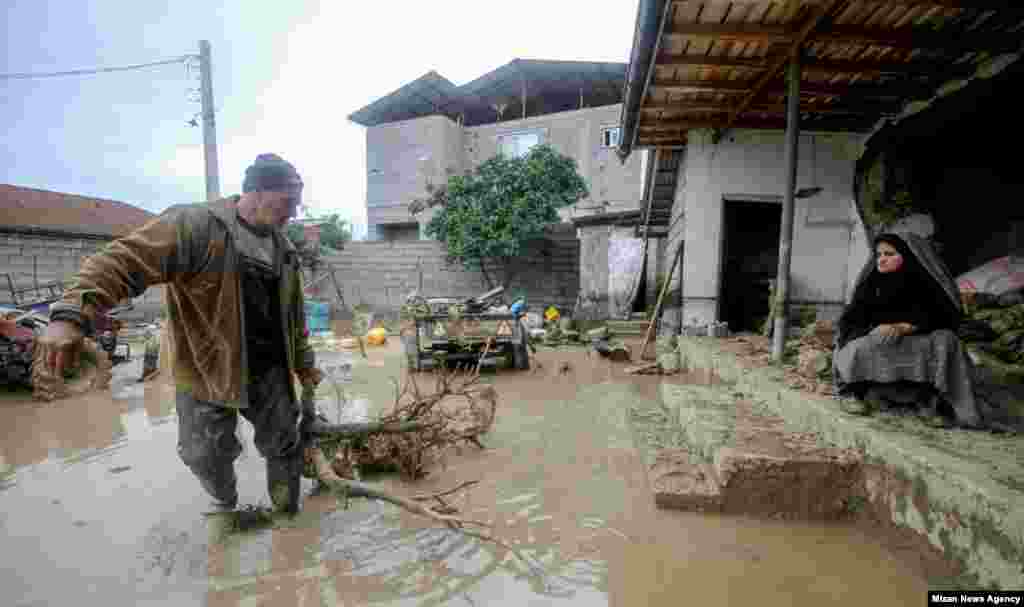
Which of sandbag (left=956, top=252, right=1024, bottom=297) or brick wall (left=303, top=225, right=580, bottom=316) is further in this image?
brick wall (left=303, top=225, right=580, bottom=316)

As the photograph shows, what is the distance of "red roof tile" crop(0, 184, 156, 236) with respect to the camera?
541 inches

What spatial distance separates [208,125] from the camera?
1098cm

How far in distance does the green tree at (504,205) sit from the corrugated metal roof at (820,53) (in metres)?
6.95

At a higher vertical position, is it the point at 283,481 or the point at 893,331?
the point at 893,331

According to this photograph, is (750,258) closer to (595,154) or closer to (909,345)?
(909,345)

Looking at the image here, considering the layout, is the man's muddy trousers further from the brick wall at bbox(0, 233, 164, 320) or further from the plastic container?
the brick wall at bbox(0, 233, 164, 320)

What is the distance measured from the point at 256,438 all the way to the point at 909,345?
3615mm

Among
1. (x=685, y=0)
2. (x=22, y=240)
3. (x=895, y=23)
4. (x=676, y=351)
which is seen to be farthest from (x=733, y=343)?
(x=22, y=240)

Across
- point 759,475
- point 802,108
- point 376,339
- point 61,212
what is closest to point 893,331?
point 759,475

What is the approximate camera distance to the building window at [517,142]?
17578 millimetres

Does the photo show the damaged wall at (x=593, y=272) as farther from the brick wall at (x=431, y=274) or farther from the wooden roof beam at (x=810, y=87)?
the wooden roof beam at (x=810, y=87)

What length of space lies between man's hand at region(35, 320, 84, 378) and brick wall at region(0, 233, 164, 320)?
13.1m

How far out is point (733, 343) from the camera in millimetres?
6000

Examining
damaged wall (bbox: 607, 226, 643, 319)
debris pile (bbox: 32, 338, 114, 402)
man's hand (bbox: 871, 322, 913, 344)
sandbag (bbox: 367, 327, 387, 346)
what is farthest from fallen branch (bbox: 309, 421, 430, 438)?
damaged wall (bbox: 607, 226, 643, 319)
